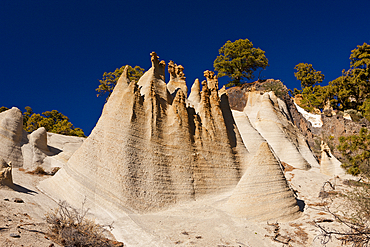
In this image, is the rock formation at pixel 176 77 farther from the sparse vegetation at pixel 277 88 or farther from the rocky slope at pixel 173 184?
the sparse vegetation at pixel 277 88

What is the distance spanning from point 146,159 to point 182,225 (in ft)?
8.67

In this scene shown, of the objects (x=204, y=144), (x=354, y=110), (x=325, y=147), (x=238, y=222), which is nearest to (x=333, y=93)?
(x=354, y=110)

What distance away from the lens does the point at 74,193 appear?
792cm

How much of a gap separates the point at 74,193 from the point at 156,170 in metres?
2.74

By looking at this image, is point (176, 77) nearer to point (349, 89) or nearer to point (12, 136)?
point (12, 136)

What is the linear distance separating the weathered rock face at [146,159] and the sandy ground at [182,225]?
1.94 feet

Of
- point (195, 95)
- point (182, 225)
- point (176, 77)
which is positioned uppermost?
point (176, 77)

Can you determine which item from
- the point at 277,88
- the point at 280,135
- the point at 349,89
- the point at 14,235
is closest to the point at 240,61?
the point at 277,88

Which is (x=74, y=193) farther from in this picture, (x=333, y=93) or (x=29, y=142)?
(x=333, y=93)

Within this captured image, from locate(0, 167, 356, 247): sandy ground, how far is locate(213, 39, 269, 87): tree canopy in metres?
28.9

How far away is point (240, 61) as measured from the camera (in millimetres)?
→ 35219

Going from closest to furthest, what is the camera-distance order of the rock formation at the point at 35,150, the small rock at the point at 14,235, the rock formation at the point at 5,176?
the small rock at the point at 14,235 → the rock formation at the point at 5,176 → the rock formation at the point at 35,150

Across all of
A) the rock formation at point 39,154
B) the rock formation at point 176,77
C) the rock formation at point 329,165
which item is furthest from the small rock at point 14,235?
the rock formation at point 329,165

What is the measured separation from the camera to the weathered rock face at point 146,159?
25.9ft
